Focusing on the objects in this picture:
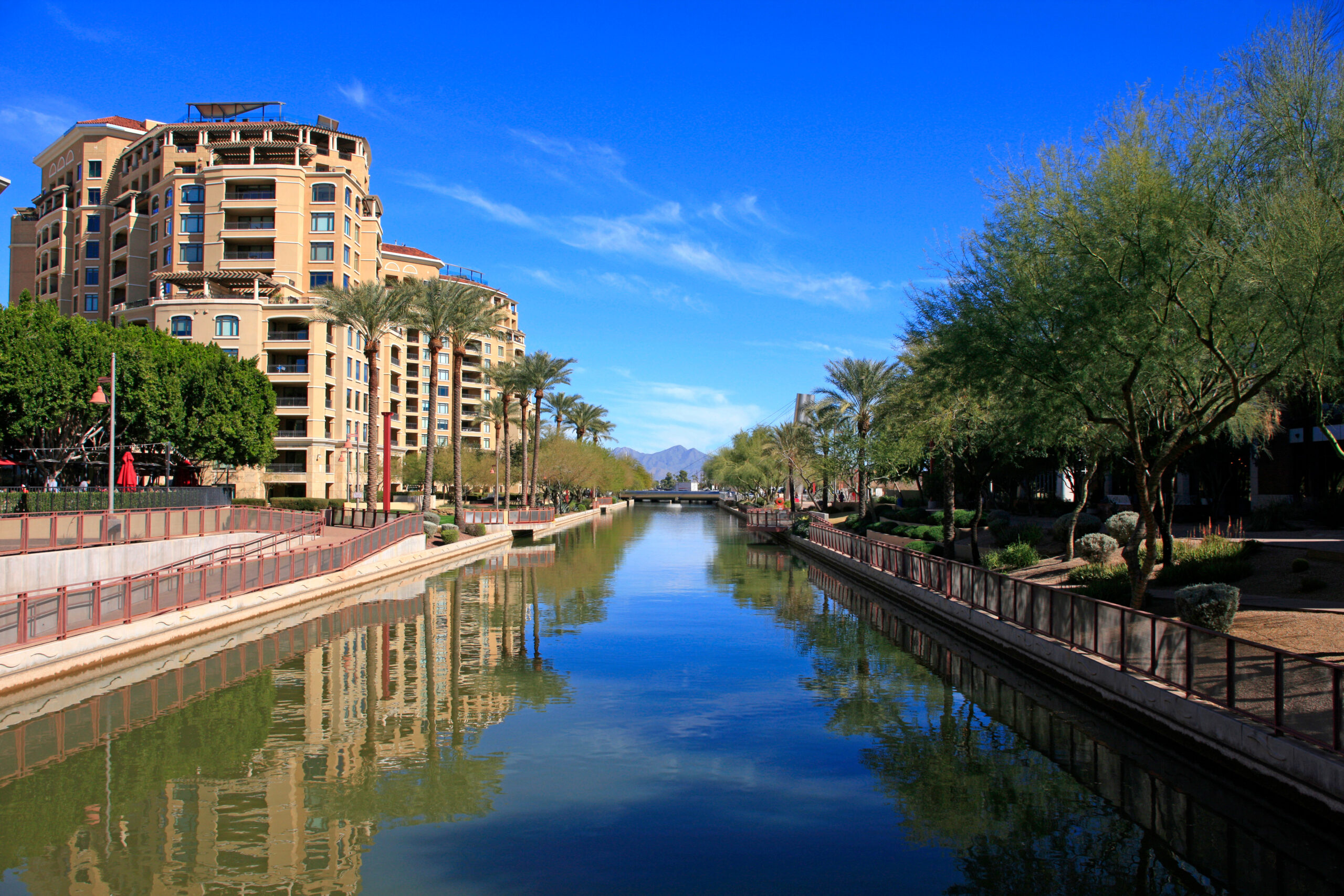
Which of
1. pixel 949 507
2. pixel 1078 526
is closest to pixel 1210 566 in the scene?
pixel 1078 526

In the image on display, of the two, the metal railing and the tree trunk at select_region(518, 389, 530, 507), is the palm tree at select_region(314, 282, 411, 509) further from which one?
the tree trunk at select_region(518, 389, 530, 507)

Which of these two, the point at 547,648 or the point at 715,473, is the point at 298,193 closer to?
the point at 547,648

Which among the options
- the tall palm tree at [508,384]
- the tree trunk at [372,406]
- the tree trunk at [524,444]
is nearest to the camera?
the tree trunk at [372,406]

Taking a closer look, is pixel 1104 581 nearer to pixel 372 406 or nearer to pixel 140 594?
pixel 140 594

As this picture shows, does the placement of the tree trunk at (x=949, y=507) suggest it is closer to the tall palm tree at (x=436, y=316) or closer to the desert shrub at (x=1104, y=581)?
the desert shrub at (x=1104, y=581)

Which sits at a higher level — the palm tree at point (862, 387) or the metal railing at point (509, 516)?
the palm tree at point (862, 387)

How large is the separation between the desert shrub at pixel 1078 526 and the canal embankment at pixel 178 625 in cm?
2444

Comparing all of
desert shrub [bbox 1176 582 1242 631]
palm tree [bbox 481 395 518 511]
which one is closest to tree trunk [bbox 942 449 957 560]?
desert shrub [bbox 1176 582 1242 631]

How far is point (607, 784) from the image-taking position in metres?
11.7

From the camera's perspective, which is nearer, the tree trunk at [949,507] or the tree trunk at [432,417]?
the tree trunk at [949,507]

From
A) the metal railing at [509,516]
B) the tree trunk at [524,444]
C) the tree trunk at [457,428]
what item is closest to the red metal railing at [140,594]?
the tree trunk at [457,428]

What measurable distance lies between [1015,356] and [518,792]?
A: 1175 centimetres

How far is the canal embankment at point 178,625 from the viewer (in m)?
15.4

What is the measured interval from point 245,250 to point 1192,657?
80838mm
